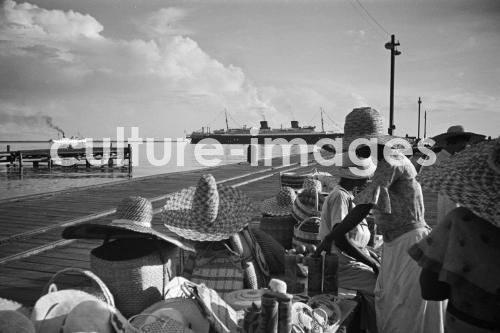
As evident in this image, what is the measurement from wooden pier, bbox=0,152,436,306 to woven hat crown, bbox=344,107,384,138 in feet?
12.1

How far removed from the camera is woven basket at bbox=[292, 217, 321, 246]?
3720mm

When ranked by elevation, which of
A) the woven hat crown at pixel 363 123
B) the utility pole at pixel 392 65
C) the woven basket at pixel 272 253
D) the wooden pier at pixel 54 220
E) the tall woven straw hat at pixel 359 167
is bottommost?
the wooden pier at pixel 54 220

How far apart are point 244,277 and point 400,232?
1.26m

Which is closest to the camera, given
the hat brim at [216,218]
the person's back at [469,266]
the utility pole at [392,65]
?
the person's back at [469,266]

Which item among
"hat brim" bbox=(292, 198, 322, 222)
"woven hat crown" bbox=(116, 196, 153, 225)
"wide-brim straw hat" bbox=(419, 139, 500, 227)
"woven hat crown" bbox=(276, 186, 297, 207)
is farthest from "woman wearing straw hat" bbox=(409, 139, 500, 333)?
"woven hat crown" bbox=(276, 186, 297, 207)

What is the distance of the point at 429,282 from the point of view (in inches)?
65.7

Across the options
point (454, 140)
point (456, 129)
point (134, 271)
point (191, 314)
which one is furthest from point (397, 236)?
point (456, 129)

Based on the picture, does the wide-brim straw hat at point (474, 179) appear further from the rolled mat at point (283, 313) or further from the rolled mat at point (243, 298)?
the rolled mat at point (243, 298)

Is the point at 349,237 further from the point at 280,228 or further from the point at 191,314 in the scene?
the point at 191,314

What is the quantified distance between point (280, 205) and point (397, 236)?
2062mm

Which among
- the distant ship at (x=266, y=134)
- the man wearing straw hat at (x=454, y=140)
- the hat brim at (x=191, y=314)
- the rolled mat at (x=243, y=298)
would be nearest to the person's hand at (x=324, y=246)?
the rolled mat at (x=243, y=298)

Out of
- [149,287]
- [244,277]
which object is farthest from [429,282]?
[149,287]

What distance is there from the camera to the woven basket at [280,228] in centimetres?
450

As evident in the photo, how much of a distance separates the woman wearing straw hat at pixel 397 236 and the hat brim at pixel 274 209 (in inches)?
70.3
